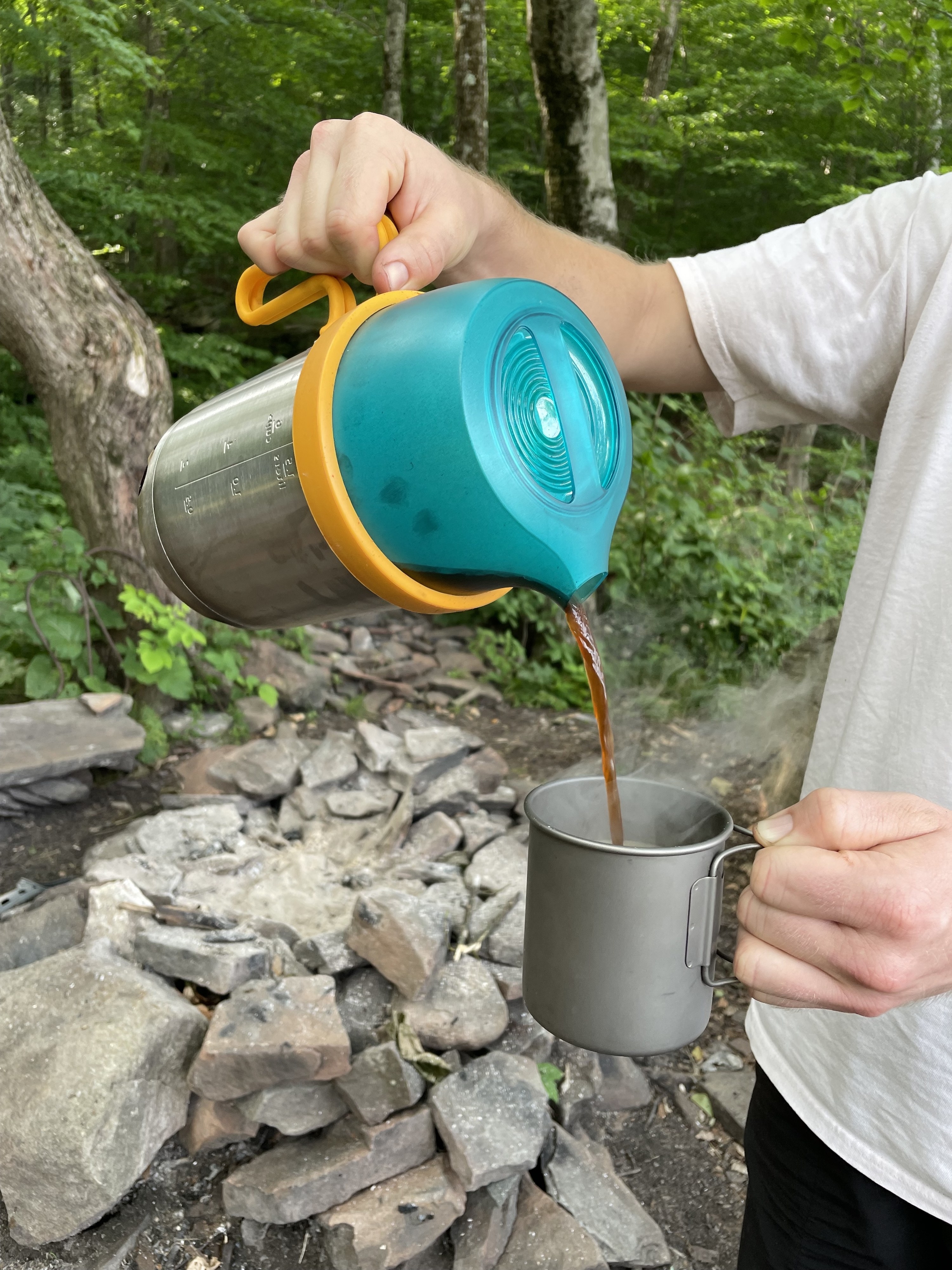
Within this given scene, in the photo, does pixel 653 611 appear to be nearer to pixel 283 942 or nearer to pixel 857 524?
pixel 857 524

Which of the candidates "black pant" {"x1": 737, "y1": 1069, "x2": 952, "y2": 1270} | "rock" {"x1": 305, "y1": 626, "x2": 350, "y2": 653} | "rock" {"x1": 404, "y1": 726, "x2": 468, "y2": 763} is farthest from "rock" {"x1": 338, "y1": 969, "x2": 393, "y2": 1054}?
"rock" {"x1": 305, "y1": 626, "x2": 350, "y2": 653}

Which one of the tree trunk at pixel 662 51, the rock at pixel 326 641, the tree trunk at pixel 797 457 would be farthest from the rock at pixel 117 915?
the tree trunk at pixel 662 51

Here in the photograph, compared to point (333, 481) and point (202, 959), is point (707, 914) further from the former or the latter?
point (202, 959)

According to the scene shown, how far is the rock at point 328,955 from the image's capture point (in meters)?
2.38

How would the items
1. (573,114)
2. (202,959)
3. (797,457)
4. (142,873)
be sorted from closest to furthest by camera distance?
(202,959) → (142,873) → (573,114) → (797,457)

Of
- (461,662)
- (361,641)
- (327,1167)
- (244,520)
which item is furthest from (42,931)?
(461,662)

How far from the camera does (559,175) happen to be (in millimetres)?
4871

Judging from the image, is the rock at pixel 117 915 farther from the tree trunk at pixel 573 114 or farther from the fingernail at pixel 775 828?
the tree trunk at pixel 573 114

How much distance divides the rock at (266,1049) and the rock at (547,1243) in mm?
504

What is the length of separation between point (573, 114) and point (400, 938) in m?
4.37

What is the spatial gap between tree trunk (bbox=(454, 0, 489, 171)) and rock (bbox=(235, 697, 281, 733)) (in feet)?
12.9

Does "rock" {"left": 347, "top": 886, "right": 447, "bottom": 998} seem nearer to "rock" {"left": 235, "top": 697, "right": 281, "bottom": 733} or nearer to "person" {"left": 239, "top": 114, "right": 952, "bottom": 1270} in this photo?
"person" {"left": 239, "top": 114, "right": 952, "bottom": 1270}

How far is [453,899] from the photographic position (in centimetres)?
278

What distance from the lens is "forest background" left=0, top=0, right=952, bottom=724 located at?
4.18 metres
